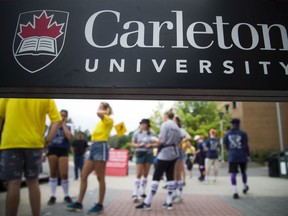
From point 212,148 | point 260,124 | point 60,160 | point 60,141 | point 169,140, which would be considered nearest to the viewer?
point 169,140

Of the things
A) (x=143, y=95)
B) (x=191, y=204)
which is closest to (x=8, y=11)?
(x=143, y=95)

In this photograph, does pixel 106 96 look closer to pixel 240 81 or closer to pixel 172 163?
pixel 240 81

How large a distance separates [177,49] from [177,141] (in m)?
3.63

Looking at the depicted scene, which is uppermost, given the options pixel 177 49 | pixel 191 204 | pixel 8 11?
pixel 8 11

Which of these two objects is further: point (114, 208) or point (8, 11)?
point (114, 208)

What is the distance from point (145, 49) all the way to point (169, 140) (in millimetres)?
3561

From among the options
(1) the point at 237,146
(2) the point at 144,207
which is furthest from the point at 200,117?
(2) the point at 144,207

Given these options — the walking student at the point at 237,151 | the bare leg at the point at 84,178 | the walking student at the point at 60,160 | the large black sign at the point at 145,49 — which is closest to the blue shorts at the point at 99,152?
the bare leg at the point at 84,178

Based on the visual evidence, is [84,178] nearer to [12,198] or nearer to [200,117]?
[12,198]

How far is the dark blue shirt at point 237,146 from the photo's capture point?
284 inches

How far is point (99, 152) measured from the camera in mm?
4891

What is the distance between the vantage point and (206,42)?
1995 millimetres

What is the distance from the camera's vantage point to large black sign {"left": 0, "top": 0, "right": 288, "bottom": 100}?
1.92 meters

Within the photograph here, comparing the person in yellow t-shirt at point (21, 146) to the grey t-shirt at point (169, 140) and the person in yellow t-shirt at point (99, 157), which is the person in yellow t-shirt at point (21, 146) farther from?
the grey t-shirt at point (169, 140)
